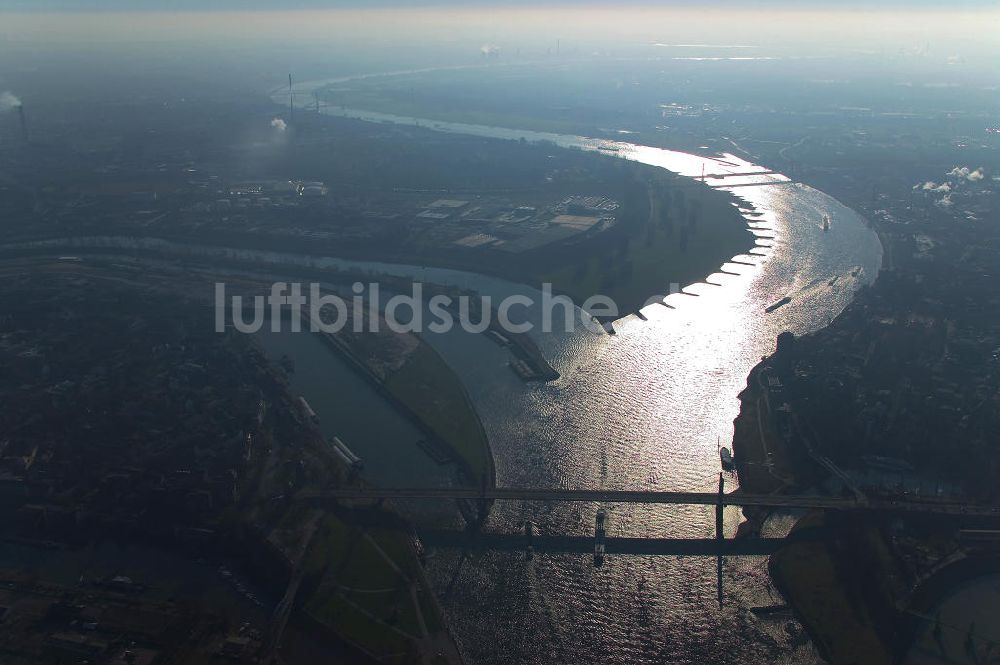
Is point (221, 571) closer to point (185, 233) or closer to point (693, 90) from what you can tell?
point (185, 233)

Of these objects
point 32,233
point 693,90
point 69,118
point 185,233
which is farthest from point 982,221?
point 69,118

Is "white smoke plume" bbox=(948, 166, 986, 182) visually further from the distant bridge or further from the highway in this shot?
the distant bridge

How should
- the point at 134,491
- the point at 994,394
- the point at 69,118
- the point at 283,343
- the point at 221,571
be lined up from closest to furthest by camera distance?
the point at 221,571, the point at 134,491, the point at 994,394, the point at 283,343, the point at 69,118

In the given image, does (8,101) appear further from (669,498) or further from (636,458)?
(669,498)

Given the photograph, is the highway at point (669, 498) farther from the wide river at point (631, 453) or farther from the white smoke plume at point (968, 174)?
the white smoke plume at point (968, 174)

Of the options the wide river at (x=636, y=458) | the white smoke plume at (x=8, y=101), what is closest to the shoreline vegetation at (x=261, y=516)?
the wide river at (x=636, y=458)
